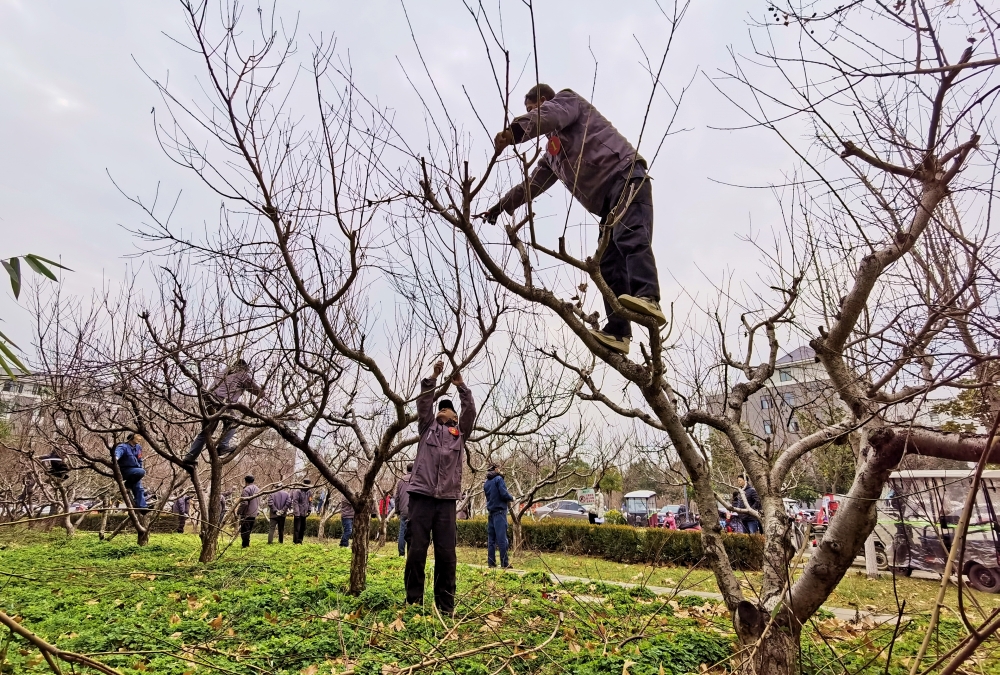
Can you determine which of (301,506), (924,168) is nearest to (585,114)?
(924,168)

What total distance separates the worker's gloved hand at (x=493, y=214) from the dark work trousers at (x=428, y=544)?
109 inches

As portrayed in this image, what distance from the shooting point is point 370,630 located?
2.76 meters

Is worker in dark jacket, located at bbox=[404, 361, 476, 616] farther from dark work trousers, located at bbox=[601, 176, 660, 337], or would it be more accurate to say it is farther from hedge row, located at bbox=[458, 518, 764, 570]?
hedge row, located at bbox=[458, 518, 764, 570]

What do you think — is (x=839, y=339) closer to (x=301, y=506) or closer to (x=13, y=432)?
(x=301, y=506)

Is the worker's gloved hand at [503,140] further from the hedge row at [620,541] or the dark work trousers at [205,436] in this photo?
the hedge row at [620,541]

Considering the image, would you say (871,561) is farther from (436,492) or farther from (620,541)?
(436,492)

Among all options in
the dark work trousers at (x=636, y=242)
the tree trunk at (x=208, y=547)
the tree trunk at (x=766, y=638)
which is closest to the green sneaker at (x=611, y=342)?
the dark work trousers at (x=636, y=242)

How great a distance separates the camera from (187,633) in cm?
382

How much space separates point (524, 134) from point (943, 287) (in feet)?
10.2

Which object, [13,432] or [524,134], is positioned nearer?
[524,134]

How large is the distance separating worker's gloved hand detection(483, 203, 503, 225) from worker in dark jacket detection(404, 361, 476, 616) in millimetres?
1759

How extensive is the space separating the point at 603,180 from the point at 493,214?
2.08 ft

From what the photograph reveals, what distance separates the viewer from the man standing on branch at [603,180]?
280cm

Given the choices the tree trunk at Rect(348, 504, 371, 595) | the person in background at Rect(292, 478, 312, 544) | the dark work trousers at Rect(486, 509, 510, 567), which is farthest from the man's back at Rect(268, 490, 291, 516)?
the tree trunk at Rect(348, 504, 371, 595)
